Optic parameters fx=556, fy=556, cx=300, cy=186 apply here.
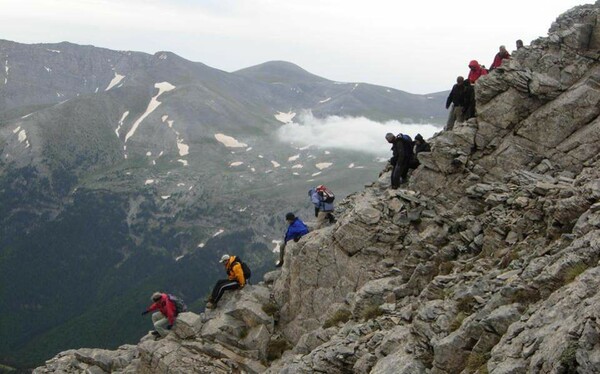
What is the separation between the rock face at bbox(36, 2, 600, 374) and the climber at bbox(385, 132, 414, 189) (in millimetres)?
1656

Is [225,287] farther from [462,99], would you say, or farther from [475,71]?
[475,71]

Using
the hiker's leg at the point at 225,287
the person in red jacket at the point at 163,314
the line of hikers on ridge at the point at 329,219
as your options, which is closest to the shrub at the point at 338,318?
the line of hikers on ridge at the point at 329,219

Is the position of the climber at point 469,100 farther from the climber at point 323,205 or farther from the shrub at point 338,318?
the shrub at point 338,318

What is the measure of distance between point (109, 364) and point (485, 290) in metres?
35.3

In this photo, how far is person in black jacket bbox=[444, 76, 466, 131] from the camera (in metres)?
40.5

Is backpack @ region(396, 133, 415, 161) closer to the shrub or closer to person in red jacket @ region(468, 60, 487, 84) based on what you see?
person in red jacket @ region(468, 60, 487, 84)

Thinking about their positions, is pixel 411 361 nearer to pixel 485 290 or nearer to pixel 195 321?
pixel 485 290

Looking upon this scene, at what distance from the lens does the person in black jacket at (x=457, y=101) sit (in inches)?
1596

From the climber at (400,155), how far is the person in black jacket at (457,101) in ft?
16.3

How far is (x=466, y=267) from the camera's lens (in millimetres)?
25906

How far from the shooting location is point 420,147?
1551 inches

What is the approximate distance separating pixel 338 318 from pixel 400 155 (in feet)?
43.3

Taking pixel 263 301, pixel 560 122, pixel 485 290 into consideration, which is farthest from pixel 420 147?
pixel 485 290

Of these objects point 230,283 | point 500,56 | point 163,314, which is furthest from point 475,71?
point 163,314
